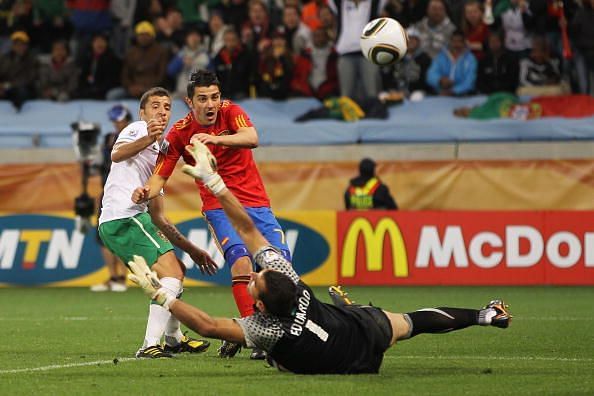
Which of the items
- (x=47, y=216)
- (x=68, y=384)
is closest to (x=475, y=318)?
(x=68, y=384)

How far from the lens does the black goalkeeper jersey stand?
8.73m

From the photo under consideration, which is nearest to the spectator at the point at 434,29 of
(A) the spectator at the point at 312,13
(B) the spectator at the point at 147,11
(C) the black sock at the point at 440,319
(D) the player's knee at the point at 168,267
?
(A) the spectator at the point at 312,13

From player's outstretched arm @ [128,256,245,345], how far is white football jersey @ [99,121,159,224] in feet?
7.92

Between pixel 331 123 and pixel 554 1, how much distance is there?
442 centimetres

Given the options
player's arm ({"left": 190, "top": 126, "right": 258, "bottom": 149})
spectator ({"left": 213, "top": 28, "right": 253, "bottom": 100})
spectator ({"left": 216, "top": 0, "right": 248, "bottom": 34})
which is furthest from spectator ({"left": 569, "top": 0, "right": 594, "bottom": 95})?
player's arm ({"left": 190, "top": 126, "right": 258, "bottom": 149})

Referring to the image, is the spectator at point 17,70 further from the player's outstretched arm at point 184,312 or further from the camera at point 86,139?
the player's outstretched arm at point 184,312

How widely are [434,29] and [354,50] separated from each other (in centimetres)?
207

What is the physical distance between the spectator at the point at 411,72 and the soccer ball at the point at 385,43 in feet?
32.6

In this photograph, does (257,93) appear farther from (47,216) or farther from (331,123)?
(47,216)

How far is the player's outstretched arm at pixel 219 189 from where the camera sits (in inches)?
356

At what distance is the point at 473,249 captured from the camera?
19141 mm

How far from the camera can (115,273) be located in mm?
19000

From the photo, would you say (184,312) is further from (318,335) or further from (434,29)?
(434,29)

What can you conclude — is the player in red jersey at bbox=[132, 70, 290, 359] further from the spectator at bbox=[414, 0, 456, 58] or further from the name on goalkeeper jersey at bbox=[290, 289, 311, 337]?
the spectator at bbox=[414, 0, 456, 58]
